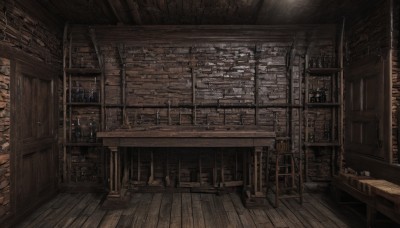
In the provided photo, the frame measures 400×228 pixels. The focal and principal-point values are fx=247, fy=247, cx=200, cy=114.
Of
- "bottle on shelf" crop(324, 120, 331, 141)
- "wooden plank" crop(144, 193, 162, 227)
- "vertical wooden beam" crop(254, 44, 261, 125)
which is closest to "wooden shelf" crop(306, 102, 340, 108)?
"bottle on shelf" crop(324, 120, 331, 141)

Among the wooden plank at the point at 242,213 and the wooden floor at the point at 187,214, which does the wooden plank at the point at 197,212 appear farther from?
the wooden plank at the point at 242,213

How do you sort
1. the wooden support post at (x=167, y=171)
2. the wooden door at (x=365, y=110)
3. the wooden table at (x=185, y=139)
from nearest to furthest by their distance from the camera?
the wooden door at (x=365, y=110)
the wooden table at (x=185, y=139)
the wooden support post at (x=167, y=171)

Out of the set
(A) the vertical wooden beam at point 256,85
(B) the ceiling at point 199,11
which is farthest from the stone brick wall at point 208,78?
(B) the ceiling at point 199,11

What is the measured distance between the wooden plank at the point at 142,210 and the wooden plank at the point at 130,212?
55mm

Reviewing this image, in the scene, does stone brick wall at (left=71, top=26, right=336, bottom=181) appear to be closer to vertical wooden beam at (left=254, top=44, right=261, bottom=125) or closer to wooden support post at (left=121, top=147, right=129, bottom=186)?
vertical wooden beam at (left=254, top=44, right=261, bottom=125)

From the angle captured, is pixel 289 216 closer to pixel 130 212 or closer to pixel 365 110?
pixel 365 110

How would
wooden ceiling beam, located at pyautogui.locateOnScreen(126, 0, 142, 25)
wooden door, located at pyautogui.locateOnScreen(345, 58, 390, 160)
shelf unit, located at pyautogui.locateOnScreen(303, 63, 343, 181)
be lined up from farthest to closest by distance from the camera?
shelf unit, located at pyautogui.locateOnScreen(303, 63, 343, 181)
wooden ceiling beam, located at pyautogui.locateOnScreen(126, 0, 142, 25)
wooden door, located at pyautogui.locateOnScreen(345, 58, 390, 160)

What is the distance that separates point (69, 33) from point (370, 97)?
5.50 metres

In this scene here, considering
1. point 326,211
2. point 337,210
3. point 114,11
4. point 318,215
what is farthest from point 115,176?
point 337,210

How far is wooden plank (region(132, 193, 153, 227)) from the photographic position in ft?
11.4

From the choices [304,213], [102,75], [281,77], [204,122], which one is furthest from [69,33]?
[304,213]

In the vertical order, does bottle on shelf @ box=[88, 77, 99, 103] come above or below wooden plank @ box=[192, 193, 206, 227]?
above

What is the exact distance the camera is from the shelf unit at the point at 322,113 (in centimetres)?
477

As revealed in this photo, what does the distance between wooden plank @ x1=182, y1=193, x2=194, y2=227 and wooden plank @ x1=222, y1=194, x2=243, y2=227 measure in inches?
22.2
